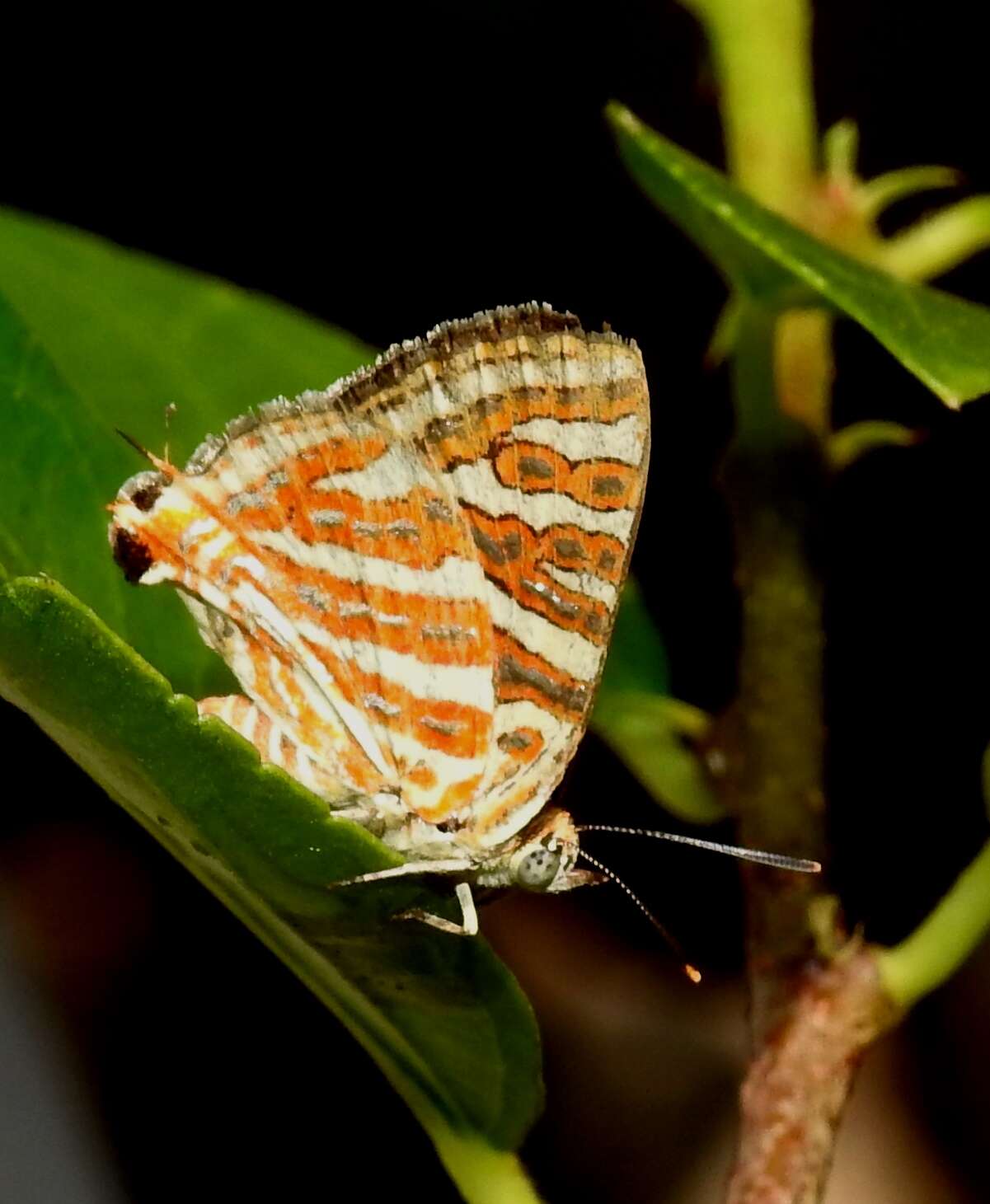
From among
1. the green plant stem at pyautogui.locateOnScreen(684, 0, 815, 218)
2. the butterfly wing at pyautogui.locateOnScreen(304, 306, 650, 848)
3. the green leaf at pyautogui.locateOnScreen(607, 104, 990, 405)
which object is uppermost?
the green plant stem at pyautogui.locateOnScreen(684, 0, 815, 218)

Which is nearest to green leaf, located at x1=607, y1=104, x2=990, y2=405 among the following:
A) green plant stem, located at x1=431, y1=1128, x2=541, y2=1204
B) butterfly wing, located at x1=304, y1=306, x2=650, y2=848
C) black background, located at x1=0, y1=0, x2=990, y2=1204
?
butterfly wing, located at x1=304, y1=306, x2=650, y2=848

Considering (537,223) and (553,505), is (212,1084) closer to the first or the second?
(553,505)

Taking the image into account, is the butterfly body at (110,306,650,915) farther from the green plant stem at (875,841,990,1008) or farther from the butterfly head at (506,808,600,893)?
the green plant stem at (875,841,990,1008)

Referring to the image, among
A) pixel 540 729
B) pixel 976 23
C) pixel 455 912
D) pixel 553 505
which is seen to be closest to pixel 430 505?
pixel 553 505

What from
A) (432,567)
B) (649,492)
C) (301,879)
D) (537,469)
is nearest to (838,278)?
(537,469)

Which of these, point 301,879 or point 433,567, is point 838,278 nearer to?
point 433,567

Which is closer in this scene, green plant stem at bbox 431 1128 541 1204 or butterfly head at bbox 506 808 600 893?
green plant stem at bbox 431 1128 541 1204


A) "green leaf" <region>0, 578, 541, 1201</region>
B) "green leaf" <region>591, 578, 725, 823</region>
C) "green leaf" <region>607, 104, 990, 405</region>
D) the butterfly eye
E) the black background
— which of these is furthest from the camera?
the black background
